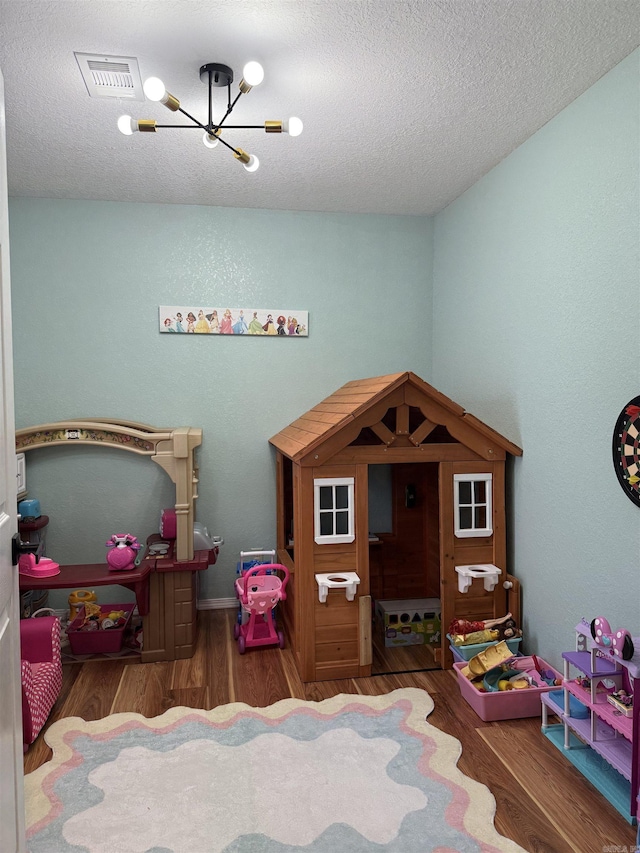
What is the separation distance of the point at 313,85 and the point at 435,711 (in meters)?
2.85

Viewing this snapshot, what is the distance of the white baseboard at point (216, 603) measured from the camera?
4129mm

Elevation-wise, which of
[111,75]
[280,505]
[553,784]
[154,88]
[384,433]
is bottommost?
[553,784]

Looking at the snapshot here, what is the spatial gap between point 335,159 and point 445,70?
972 mm

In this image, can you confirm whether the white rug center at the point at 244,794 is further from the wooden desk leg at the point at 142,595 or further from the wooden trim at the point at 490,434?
the wooden trim at the point at 490,434

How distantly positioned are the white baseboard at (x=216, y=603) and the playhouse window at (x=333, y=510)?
55.3 inches

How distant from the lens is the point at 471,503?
320 centimetres

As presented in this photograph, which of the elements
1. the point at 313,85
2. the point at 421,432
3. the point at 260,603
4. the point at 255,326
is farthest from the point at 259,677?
the point at 313,85

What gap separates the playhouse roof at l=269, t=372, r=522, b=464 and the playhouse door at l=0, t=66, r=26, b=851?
1.55 m

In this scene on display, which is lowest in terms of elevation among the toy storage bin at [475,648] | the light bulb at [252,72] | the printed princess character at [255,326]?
the toy storage bin at [475,648]

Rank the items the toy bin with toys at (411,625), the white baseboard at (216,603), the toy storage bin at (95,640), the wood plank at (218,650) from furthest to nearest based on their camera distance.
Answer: the white baseboard at (216,603) → the toy bin with toys at (411,625) → the toy storage bin at (95,640) → the wood plank at (218,650)

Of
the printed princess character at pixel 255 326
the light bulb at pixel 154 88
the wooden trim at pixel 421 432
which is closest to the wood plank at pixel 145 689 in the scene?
the wooden trim at pixel 421 432

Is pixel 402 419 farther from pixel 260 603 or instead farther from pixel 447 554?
pixel 260 603

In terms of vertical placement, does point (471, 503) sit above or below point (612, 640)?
above

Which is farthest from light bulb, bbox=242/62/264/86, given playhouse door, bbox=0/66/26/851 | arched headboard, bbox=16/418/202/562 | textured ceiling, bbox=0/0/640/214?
arched headboard, bbox=16/418/202/562
